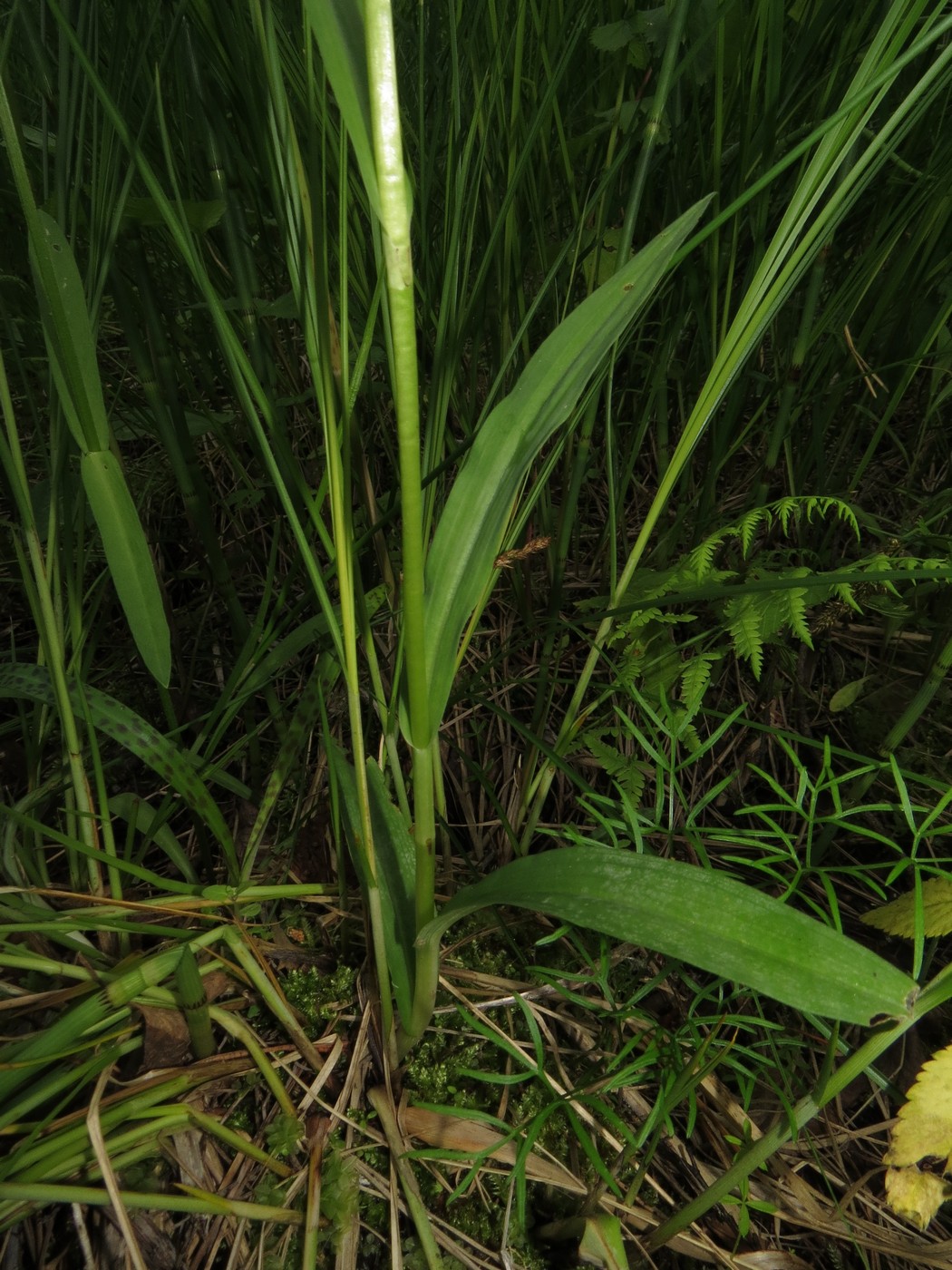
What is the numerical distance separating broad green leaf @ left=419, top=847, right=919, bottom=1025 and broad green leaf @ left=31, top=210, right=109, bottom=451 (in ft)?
1.44

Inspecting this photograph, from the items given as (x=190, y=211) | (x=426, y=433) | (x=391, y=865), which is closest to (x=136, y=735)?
(x=391, y=865)

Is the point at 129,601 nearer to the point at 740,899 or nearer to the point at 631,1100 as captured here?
the point at 740,899

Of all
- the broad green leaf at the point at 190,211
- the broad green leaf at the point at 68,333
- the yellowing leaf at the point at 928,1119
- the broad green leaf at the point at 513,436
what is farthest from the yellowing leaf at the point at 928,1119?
the broad green leaf at the point at 190,211

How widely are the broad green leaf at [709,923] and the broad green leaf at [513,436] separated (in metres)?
0.12

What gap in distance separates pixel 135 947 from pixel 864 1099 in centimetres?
68

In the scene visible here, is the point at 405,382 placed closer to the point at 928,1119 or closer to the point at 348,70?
the point at 348,70

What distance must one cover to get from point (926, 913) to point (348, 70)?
2.08ft

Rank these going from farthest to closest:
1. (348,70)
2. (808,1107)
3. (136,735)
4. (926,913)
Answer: (136,735) → (926,913) → (808,1107) → (348,70)

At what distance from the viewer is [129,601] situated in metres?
0.58

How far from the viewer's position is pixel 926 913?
0.55 m

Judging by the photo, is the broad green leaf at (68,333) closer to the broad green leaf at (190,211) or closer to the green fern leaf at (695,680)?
the broad green leaf at (190,211)

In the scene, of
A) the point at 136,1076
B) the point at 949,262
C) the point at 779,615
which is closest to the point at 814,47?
the point at 949,262

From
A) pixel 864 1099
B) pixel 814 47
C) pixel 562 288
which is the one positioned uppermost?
pixel 814 47

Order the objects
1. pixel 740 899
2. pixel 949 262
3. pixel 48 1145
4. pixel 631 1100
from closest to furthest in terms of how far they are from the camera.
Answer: pixel 740 899 → pixel 48 1145 → pixel 631 1100 → pixel 949 262
